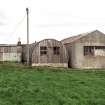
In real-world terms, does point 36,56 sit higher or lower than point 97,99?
higher

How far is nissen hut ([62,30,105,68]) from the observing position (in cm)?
3238

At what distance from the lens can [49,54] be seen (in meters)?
32.0

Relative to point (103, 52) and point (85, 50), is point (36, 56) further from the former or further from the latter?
point (103, 52)

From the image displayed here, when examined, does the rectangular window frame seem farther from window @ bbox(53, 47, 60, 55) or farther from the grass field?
the grass field

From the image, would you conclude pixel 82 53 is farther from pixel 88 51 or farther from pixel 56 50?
pixel 56 50

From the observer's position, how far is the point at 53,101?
12.3 m

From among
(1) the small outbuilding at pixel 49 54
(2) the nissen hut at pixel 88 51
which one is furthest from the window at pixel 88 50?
(1) the small outbuilding at pixel 49 54

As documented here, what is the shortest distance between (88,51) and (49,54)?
14.4 feet

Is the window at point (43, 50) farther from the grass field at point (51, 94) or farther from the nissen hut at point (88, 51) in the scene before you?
the grass field at point (51, 94)

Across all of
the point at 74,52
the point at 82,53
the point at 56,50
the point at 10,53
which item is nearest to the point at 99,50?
the point at 82,53

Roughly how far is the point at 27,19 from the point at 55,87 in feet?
59.1

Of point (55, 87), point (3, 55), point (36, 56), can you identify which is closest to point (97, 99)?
point (55, 87)

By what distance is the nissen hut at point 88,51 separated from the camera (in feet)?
106

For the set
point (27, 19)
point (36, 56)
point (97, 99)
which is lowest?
point (97, 99)
